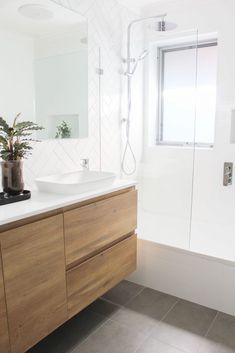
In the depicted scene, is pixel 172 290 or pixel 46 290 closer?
pixel 46 290

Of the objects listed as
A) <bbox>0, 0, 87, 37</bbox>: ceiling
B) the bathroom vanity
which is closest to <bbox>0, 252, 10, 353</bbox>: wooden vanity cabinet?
the bathroom vanity

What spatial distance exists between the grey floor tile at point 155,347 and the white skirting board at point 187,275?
52cm

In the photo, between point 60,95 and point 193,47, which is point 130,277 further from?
point 193,47

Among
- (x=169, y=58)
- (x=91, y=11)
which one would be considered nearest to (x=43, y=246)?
(x=91, y=11)

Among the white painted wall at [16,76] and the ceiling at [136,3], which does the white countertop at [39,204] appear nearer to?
the white painted wall at [16,76]

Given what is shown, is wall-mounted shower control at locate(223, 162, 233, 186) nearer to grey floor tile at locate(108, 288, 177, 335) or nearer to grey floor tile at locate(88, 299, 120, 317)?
grey floor tile at locate(108, 288, 177, 335)

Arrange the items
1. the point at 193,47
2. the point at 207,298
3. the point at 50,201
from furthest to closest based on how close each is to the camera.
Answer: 1. the point at 193,47
2. the point at 207,298
3. the point at 50,201

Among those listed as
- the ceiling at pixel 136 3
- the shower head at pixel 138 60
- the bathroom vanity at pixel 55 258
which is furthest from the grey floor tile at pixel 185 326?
the ceiling at pixel 136 3

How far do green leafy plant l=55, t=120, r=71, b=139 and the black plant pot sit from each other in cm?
59

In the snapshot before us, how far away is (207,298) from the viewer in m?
2.18

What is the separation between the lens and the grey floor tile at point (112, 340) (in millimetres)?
1777

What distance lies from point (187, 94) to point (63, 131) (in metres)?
1.45

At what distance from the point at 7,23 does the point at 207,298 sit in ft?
7.39

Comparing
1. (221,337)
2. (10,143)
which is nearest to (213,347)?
(221,337)
